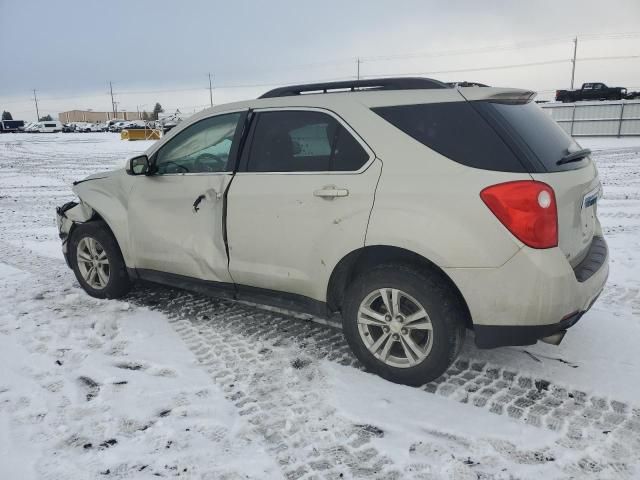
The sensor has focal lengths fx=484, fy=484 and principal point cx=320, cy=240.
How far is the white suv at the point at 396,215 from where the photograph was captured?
2645 mm

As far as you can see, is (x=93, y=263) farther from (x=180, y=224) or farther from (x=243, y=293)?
(x=243, y=293)

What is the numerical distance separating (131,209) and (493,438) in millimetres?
3399

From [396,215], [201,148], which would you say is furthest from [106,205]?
[396,215]

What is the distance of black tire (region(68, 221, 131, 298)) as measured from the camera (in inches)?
178

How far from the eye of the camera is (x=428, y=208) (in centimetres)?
279

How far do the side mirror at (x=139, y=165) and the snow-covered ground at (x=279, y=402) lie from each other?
1.27 metres

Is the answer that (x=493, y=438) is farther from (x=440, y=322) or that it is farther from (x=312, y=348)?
(x=312, y=348)

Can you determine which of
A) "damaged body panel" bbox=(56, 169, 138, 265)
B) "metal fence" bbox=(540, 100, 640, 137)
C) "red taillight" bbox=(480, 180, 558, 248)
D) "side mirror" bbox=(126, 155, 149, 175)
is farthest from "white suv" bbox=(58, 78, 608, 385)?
"metal fence" bbox=(540, 100, 640, 137)

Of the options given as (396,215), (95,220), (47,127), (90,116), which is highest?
(90,116)

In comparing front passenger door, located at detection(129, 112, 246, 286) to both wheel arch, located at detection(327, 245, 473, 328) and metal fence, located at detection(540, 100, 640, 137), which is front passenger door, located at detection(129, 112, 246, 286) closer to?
Result: wheel arch, located at detection(327, 245, 473, 328)

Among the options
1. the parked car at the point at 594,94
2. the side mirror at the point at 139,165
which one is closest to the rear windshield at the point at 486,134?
the side mirror at the point at 139,165

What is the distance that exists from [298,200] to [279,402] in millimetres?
1298

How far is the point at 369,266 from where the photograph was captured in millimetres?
3188

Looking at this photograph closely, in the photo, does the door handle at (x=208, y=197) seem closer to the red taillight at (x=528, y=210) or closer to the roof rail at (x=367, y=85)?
the roof rail at (x=367, y=85)
